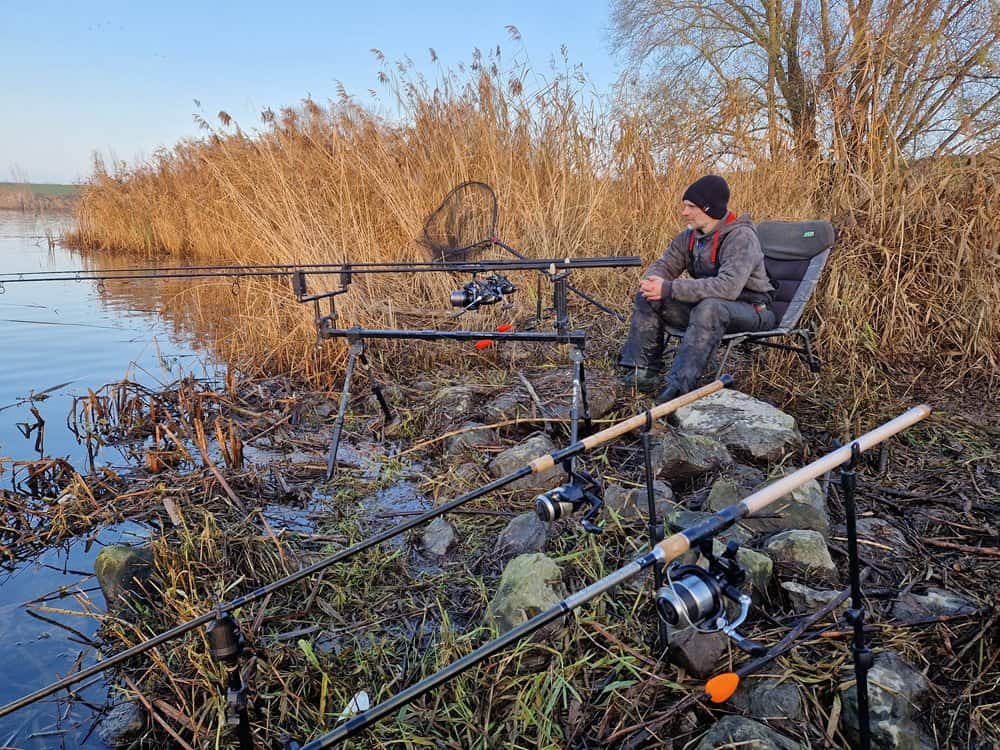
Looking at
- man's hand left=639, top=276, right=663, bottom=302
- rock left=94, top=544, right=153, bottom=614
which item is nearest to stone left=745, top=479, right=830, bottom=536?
man's hand left=639, top=276, right=663, bottom=302

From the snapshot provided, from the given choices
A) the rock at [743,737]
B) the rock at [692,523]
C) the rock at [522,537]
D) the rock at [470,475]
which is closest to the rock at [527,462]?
the rock at [470,475]

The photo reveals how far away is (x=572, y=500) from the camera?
1.67 m

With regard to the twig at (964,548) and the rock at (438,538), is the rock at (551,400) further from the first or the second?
the twig at (964,548)

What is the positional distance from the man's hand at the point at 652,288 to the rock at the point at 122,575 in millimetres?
2829

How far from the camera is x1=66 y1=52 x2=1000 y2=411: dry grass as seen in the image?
4.22 meters

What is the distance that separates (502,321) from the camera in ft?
17.0

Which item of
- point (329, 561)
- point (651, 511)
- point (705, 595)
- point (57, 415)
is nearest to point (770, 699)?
point (651, 511)

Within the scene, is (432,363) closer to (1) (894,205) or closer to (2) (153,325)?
(1) (894,205)

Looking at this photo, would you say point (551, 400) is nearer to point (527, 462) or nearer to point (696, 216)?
point (527, 462)

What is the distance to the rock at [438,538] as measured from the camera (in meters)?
2.58

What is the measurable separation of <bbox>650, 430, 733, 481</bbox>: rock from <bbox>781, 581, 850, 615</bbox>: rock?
34.6 inches

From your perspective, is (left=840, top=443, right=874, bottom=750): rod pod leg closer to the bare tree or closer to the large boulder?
the large boulder

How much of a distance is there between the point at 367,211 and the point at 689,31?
8.94m

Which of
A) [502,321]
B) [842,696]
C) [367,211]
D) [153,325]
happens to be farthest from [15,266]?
[842,696]
